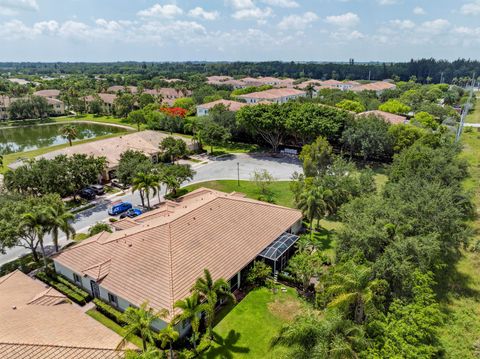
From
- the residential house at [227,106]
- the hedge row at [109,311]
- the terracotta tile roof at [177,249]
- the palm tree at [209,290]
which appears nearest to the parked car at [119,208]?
the terracotta tile roof at [177,249]

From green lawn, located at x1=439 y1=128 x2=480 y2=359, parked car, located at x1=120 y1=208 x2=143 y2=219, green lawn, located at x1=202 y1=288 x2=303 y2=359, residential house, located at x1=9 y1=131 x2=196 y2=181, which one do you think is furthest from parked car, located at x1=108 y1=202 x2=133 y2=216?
green lawn, located at x1=439 y1=128 x2=480 y2=359

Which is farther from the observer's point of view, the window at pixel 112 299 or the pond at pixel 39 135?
the pond at pixel 39 135

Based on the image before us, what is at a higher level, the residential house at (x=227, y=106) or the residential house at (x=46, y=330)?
the residential house at (x=227, y=106)

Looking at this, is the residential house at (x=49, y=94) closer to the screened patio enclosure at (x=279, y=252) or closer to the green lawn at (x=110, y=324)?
the green lawn at (x=110, y=324)

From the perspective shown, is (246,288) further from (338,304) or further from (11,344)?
(11,344)

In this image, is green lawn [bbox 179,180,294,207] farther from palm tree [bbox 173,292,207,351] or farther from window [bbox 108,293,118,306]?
palm tree [bbox 173,292,207,351]
